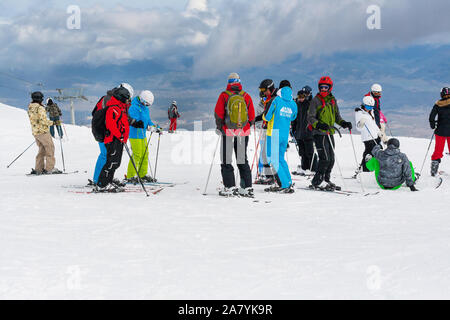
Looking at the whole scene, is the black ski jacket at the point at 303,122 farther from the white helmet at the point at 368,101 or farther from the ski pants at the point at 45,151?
the ski pants at the point at 45,151

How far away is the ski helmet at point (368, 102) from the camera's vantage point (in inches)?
368

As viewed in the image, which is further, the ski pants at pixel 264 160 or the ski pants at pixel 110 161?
the ski pants at pixel 264 160

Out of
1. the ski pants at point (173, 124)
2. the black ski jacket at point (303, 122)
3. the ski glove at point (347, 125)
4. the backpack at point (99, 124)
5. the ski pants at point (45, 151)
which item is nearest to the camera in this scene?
the backpack at point (99, 124)

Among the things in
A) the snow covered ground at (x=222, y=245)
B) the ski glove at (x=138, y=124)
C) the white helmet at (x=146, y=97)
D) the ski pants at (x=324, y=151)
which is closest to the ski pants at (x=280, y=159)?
the snow covered ground at (x=222, y=245)

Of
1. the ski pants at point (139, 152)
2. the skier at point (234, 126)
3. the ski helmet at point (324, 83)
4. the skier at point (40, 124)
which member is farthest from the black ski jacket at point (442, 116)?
the skier at point (40, 124)

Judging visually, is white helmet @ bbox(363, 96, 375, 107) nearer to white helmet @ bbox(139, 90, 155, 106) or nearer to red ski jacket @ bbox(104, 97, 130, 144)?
white helmet @ bbox(139, 90, 155, 106)

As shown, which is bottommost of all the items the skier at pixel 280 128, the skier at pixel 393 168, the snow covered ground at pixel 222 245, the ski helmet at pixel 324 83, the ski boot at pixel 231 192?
the snow covered ground at pixel 222 245

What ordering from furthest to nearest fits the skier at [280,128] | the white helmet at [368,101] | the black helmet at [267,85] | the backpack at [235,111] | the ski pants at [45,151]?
1. the ski pants at [45,151]
2. the white helmet at [368,101]
3. the black helmet at [267,85]
4. the skier at [280,128]
5. the backpack at [235,111]

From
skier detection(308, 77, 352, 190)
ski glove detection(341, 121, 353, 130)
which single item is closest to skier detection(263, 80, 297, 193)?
skier detection(308, 77, 352, 190)

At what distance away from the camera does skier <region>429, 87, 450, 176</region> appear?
9391 mm

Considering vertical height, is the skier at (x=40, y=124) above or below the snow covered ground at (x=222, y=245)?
above
